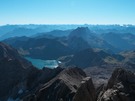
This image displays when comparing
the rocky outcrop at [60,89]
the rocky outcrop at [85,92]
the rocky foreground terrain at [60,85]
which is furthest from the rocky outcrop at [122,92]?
the rocky outcrop at [60,89]

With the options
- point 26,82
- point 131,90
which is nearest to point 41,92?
point 26,82

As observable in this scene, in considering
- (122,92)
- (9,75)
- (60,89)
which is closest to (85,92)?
(122,92)

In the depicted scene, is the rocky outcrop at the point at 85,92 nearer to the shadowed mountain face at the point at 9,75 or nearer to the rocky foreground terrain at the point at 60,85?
the rocky foreground terrain at the point at 60,85

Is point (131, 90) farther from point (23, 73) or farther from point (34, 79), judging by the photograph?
point (23, 73)

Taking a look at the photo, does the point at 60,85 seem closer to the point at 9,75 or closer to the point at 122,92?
the point at 9,75

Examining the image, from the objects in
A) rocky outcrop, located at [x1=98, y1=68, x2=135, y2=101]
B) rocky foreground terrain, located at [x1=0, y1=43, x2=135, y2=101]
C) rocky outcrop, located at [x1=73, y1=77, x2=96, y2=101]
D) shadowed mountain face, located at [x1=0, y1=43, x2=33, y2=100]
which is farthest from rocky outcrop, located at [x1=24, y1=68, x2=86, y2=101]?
rocky outcrop, located at [x1=98, y1=68, x2=135, y2=101]

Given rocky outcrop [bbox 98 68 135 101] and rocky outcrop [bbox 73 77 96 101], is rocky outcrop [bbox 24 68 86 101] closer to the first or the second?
rocky outcrop [bbox 73 77 96 101]

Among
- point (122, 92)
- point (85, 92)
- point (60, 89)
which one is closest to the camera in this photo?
point (122, 92)

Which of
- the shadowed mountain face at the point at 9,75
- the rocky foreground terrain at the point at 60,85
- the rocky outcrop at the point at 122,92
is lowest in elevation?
the shadowed mountain face at the point at 9,75

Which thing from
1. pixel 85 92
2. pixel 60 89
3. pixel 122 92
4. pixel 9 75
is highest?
pixel 122 92
